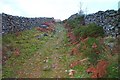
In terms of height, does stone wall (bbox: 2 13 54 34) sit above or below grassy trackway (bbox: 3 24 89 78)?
above

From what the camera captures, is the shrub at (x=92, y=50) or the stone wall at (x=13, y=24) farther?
the stone wall at (x=13, y=24)

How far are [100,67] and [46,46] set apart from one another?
10.3 meters

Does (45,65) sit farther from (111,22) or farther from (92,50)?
(111,22)

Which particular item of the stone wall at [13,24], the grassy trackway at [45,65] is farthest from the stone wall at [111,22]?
the stone wall at [13,24]

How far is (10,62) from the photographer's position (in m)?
17.0

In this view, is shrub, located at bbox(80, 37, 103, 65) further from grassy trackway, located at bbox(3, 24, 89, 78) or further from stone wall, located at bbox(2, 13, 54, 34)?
Result: stone wall, located at bbox(2, 13, 54, 34)

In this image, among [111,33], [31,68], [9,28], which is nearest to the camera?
[31,68]

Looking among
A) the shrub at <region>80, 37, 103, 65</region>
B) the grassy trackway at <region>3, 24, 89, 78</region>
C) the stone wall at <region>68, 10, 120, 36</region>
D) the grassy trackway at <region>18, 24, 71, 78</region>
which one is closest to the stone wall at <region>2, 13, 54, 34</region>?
the grassy trackway at <region>3, 24, 89, 78</region>

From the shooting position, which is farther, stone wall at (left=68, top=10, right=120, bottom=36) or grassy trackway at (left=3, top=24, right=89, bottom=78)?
stone wall at (left=68, top=10, right=120, bottom=36)

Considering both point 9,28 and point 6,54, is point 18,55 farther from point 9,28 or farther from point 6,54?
point 9,28

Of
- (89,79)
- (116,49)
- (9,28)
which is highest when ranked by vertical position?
(9,28)

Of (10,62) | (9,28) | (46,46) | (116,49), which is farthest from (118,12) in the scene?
(9,28)

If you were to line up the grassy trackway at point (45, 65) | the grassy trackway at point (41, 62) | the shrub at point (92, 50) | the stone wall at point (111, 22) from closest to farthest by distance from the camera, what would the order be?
the grassy trackway at point (41, 62) < the grassy trackway at point (45, 65) < the shrub at point (92, 50) < the stone wall at point (111, 22)

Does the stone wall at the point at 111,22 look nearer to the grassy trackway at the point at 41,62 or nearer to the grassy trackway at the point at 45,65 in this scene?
the grassy trackway at the point at 41,62
